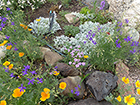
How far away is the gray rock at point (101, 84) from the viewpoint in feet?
7.09

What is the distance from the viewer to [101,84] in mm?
2240

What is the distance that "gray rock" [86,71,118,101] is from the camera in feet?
7.09

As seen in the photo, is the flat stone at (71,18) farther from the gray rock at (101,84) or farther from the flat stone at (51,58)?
the gray rock at (101,84)

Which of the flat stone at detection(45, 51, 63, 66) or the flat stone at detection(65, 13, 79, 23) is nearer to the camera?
the flat stone at detection(45, 51, 63, 66)

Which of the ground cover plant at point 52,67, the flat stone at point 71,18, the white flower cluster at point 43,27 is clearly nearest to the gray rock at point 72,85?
the ground cover plant at point 52,67

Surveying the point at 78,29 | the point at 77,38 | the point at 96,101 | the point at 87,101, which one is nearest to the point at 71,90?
the point at 87,101

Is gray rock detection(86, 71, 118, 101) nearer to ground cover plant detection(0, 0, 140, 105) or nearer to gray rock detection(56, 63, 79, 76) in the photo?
ground cover plant detection(0, 0, 140, 105)

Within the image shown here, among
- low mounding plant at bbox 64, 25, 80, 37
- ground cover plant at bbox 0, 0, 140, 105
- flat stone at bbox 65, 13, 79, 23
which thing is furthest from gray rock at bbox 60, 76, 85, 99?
flat stone at bbox 65, 13, 79, 23

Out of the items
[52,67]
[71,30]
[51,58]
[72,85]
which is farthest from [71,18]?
[72,85]

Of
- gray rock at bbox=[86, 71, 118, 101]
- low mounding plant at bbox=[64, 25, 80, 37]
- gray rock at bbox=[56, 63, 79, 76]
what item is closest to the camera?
→ gray rock at bbox=[86, 71, 118, 101]

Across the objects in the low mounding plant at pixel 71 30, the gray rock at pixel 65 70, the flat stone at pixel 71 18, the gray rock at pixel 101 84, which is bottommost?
the gray rock at pixel 101 84

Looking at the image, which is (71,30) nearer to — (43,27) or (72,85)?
(43,27)

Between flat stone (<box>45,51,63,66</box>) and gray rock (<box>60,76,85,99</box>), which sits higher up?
flat stone (<box>45,51,63,66</box>)

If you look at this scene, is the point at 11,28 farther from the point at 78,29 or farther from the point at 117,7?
the point at 117,7
